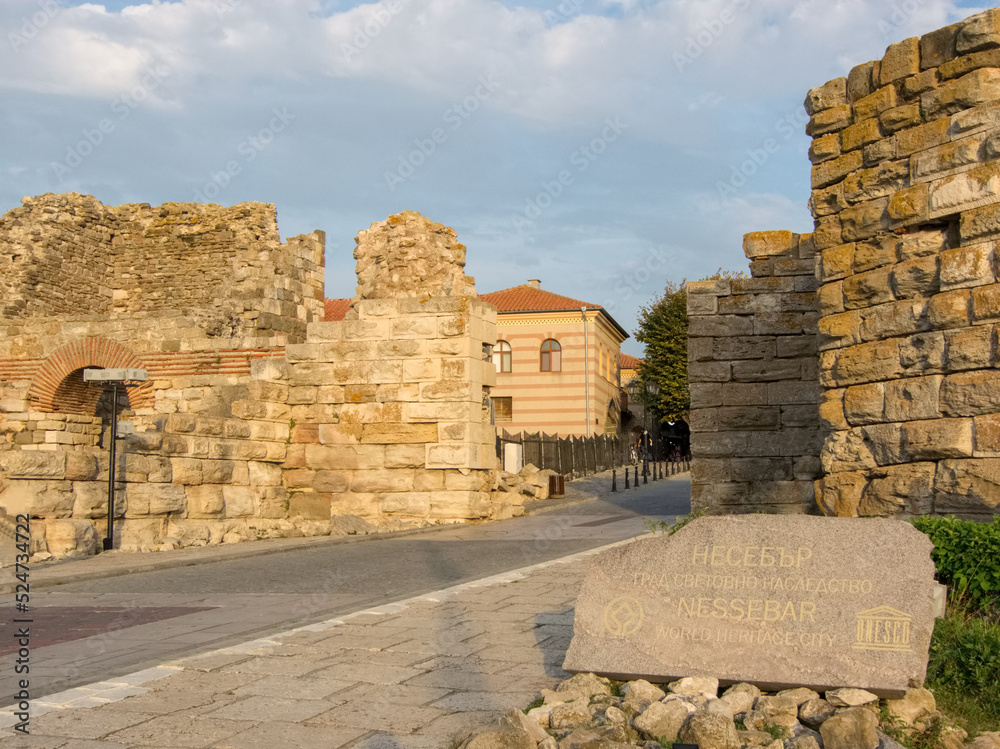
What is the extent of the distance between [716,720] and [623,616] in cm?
94

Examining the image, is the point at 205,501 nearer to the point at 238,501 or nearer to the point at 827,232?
the point at 238,501

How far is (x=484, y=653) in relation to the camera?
5.31 meters

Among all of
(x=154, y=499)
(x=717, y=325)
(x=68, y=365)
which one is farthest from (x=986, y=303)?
(x=68, y=365)

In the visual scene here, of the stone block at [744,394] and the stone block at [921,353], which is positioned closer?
the stone block at [921,353]

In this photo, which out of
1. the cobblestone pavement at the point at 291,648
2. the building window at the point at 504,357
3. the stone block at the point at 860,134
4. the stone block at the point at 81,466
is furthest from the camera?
the building window at the point at 504,357

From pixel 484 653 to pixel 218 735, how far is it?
1764 mm

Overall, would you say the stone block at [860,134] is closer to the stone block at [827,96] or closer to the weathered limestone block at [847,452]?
the stone block at [827,96]

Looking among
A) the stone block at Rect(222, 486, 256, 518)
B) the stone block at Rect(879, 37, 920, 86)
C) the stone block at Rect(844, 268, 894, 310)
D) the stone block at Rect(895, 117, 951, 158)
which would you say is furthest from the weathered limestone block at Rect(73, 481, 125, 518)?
the stone block at Rect(879, 37, 920, 86)

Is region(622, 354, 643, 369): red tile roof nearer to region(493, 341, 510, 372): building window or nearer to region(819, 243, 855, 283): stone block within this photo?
region(493, 341, 510, 372): building window

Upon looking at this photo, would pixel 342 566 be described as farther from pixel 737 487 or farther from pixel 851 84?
pixel 851 84

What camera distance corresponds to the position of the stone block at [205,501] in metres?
12.3

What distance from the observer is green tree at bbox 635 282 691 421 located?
148 ft

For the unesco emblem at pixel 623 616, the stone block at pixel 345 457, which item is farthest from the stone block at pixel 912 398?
the stone block at pixel 345 457

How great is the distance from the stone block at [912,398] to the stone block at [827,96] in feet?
8.67
